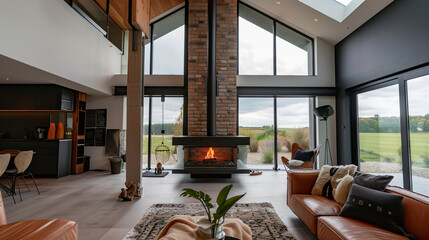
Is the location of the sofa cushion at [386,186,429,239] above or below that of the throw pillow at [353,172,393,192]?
below

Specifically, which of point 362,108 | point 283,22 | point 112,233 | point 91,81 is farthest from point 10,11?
point 362,108

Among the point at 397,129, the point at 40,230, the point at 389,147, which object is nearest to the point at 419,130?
the point at 397,129

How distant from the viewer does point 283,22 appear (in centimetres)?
657

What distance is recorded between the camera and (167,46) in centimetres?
673

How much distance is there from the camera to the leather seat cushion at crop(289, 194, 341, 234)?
226 cm

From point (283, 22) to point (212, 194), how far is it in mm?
5524

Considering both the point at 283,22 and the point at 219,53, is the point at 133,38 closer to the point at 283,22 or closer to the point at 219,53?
the point at 219,53

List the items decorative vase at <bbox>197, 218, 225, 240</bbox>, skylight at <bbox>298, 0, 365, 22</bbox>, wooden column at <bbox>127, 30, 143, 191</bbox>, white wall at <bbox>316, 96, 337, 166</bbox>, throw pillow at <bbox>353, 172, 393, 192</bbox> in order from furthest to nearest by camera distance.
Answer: white wall at <bbox>316, 96, 337, 166</bbox>
skylight at <bbox>298, 0, 365, 22</bbox>
wooden column at <bbox>127, 30, 143, 191</bbox>
throw pillow at <bbox>353, 172, 393, 192</bbox>
decorative vase at <bbox>197, 218, 225, 240</bbox>

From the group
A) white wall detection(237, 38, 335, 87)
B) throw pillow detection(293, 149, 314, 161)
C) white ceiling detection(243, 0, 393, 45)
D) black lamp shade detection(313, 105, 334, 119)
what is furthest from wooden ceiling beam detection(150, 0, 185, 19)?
throw pillow detection(293, 149, 314, 161)

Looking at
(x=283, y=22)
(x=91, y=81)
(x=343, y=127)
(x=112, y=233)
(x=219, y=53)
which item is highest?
(x=283, y=22)

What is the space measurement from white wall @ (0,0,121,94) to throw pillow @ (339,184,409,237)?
488 cm

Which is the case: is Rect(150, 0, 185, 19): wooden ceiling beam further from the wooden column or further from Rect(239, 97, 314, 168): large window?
Rect(239, 97, 314, 168): large window

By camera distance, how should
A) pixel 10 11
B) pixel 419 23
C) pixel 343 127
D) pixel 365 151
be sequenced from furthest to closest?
pixel 343 127 < pixel 365 151 < pixel 419 23 < pixel 10 11

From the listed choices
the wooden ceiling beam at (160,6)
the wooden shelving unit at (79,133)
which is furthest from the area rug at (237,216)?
the wooden ceiling beam at (160,6)
